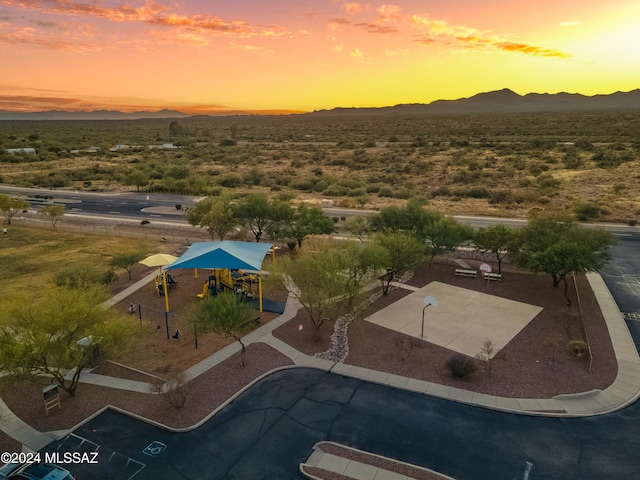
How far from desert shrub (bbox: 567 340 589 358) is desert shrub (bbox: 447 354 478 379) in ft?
16.9

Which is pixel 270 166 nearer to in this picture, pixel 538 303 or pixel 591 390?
pixel 538 303

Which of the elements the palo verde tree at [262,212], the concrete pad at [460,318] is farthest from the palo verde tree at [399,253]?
the palo verde tree at [262,212]

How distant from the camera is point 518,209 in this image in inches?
2125

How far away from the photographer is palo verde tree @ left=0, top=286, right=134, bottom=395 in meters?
15.4

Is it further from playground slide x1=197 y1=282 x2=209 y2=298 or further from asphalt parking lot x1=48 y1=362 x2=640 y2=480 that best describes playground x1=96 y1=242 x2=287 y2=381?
asphalt parking lot x1=48 y1=362 x2=640 y2=480

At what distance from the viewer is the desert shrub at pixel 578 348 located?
2025 centimetres

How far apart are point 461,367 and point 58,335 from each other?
16232 millimetres

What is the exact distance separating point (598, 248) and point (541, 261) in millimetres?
4402

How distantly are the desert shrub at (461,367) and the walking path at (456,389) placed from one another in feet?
2.96

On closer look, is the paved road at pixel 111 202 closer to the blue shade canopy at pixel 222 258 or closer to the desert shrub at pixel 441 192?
the blue shade canopy at pixel 222 258

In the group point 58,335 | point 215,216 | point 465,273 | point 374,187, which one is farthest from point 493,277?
point 374,187

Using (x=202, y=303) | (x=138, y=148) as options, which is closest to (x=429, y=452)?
(x=202, y=303)

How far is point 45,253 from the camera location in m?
38.6

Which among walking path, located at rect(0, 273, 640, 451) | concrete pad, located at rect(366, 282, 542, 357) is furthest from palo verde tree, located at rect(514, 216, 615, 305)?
walking path, located at rect(0, 273, 640, 451)
